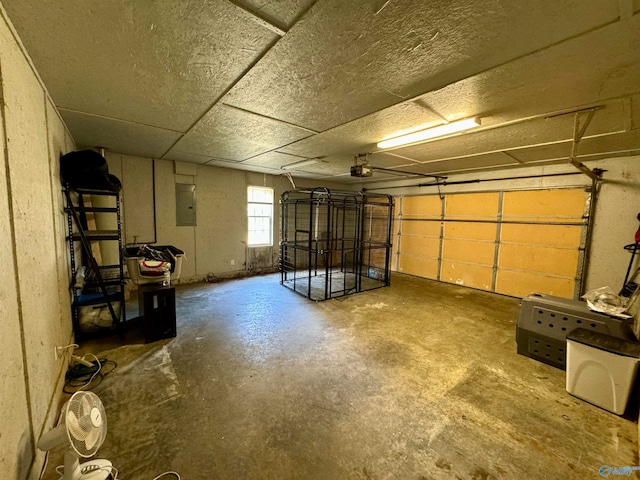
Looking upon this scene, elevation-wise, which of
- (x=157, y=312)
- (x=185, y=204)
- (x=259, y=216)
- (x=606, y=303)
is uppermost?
(x=185, y=204)

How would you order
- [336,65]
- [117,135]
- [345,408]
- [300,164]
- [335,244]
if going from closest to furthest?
[336,65], [345,408], [117,135], [300,164], [335,244]

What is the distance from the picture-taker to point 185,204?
5.27 meters

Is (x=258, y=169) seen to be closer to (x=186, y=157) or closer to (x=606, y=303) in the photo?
(x=186, y=157)

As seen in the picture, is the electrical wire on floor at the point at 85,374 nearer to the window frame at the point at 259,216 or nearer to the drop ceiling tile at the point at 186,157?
the drop ceiling tile at the point at 186,157

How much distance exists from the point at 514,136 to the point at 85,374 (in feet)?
17.4

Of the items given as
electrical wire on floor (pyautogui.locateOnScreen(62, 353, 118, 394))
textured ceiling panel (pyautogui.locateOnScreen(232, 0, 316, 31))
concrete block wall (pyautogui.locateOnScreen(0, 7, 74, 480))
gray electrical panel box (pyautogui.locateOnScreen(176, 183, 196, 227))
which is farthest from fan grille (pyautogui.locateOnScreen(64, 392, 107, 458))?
gray electrical panel box (pyautogui.locateOnScreen(176, 183, 196, 227))

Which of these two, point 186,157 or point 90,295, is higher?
point 186,157

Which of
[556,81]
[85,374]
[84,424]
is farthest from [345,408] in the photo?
[556,81]

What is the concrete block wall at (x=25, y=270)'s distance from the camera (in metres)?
1.14

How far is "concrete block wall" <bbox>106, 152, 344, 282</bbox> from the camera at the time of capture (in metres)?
4.73

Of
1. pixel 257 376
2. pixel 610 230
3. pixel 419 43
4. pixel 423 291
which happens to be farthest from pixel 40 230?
pixel 610 230

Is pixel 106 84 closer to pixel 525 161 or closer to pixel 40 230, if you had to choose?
pixel 40 230

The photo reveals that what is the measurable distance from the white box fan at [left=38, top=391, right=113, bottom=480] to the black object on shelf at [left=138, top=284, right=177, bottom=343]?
1.85 meters

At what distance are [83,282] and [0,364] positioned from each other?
261cm
